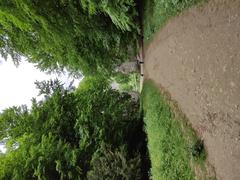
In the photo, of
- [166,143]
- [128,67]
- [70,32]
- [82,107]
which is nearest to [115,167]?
[166,143]

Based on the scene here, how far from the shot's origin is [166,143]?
7691 millimetres

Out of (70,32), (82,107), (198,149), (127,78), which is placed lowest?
(198,149)

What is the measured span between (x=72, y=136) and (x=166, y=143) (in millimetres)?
5421

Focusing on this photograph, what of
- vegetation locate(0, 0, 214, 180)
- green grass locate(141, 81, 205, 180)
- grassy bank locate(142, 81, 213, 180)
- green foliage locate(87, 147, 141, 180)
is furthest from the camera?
green foliage locate(87, 147, 141, 180)

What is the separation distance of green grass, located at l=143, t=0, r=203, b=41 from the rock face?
10.3ft

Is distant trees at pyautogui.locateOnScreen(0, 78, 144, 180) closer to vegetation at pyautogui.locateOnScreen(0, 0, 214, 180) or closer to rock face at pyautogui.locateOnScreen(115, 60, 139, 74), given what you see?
vegetation at pyautogui.locateOnScreen(0, 0, 214, 180)

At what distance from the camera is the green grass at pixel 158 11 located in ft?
23.0

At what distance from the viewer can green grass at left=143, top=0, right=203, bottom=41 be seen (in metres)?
7.00

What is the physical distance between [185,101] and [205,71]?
138cm

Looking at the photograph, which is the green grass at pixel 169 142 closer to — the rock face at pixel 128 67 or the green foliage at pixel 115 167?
the green foliage at pixel 115 167

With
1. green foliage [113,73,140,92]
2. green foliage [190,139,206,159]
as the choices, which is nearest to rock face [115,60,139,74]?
green foliage [113,73,140,92]

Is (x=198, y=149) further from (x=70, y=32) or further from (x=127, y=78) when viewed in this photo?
(x=127, y=78)

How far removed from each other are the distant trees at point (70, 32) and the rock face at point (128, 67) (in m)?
1.29

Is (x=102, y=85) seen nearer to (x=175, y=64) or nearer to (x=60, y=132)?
(x=60, y=132)
